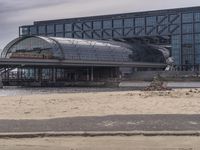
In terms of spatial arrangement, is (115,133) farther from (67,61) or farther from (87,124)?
(67,61)

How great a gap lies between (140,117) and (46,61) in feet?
529

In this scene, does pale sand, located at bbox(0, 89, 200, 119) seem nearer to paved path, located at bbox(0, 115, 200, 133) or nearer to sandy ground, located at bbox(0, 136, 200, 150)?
paved path, located at bbox(0, 115, 200, 133)

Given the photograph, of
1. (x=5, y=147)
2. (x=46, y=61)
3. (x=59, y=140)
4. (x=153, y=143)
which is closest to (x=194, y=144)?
(x=153, y=143)

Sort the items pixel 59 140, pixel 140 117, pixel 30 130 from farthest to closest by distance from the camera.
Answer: pixel 140 117
pixel 30 130
pixel 59 140

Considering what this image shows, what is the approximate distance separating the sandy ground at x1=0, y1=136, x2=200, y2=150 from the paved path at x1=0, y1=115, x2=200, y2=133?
1590 mm

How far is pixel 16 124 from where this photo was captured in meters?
22.5

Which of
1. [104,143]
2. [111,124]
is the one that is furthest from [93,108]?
[104,143]

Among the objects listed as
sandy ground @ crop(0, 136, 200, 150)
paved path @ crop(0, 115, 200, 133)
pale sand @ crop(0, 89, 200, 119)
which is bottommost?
pale sand @ crop(0, 89, 200, 119)

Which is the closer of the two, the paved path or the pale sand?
the paved path

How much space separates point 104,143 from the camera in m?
18.2

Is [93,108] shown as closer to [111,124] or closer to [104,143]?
[111,124]

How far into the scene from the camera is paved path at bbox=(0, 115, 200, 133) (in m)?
21.0

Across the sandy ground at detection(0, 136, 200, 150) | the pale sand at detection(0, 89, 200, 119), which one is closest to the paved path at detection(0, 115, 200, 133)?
the sandy ground at detection(0, 136, 200, 150)

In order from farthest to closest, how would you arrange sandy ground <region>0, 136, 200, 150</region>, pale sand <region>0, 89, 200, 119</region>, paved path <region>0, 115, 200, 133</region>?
pale sand <region>0, 89, 200, 119</region> → paved path <region>0, 115, 200, 133</region> → sandy ground <region>0, 136, 200, 150</region>
